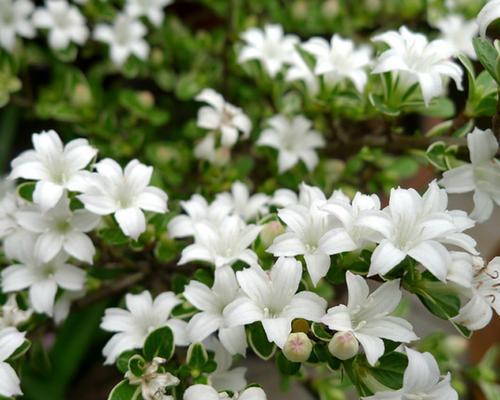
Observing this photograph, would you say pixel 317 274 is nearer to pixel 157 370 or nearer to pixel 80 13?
pixel 157 370

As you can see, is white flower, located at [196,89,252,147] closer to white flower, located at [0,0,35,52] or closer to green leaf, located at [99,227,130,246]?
green leaf, located at [99,227,130,246]

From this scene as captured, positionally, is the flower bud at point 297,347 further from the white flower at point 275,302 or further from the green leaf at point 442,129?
the green leaf at point 442,129

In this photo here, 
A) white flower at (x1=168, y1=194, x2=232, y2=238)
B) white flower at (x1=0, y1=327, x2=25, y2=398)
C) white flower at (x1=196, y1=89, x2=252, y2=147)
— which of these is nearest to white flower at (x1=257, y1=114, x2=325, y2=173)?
white flower at (x1=196, y1=89, x2=252, y2=147)

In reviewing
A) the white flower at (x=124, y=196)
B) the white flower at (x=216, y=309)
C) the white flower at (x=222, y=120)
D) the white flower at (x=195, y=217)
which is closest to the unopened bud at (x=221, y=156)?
the white flower at (x=222, y=120)

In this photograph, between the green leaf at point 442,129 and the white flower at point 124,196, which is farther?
the green leaf at point 442,129

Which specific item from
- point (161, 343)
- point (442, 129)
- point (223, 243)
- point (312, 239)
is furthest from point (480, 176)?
point (161, 343)

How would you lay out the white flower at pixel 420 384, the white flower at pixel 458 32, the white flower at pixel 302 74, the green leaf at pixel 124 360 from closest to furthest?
the white flower at pixel 420 384 → the green leaf at pixel 124 360 → the white flower at pixel 302 74 → the white flower at pixel 458 32
